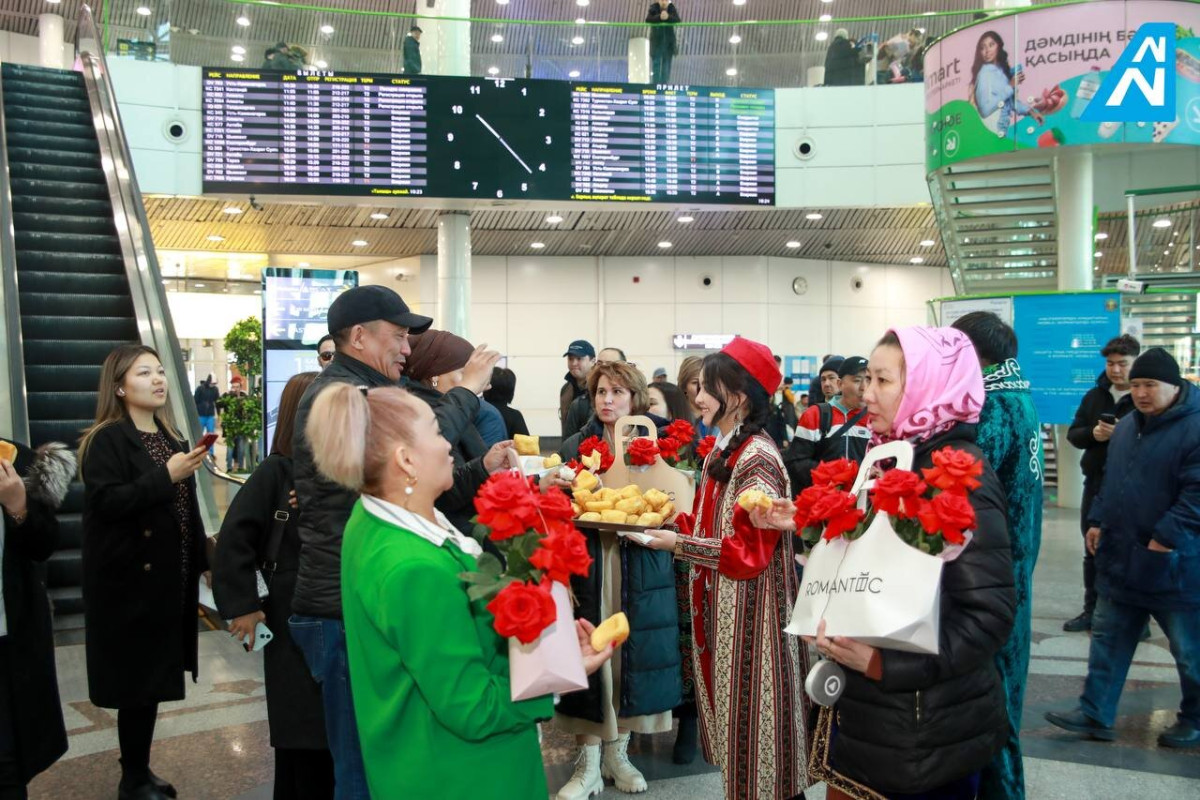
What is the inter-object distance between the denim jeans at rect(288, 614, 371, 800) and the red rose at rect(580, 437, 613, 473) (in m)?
1.64

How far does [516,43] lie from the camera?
1217 centimetres

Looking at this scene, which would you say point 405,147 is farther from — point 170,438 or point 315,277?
point 170,438

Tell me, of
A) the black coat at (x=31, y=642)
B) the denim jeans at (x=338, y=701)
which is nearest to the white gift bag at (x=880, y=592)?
the denim jeans at (x=338, y=701)

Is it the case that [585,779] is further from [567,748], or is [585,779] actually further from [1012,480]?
[1012,480]

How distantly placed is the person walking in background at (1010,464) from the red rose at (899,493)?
1.11m

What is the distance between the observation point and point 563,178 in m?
11.7

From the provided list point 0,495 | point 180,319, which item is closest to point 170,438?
point 0,495

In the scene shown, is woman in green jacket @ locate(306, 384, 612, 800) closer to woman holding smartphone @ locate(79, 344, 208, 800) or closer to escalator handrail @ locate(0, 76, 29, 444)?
woman holding smartphone @ locate(79, 344, 208, 800)

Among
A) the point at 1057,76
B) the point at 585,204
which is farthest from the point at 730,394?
the point at 585,204

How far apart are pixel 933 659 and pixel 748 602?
932 millimetres

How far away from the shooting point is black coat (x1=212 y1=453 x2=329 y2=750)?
117 inches

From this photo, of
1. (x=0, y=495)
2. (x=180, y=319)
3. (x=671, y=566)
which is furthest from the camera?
(x=180, y=319)

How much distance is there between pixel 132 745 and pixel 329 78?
361 inches

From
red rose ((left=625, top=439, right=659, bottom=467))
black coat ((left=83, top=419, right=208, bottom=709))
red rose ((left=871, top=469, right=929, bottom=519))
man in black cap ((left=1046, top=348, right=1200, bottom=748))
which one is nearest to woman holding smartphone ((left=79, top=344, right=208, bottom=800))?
black coat ((left=83, top=419, right=208, bottom=709))
